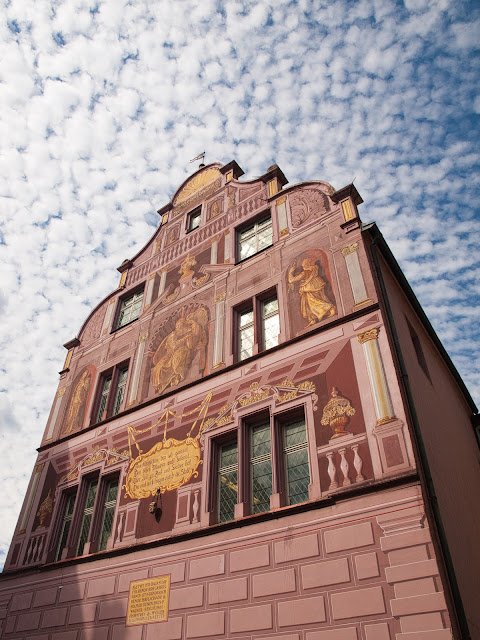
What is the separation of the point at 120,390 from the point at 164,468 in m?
3.96

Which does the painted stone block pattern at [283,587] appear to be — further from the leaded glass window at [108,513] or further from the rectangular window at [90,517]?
the rectangular window at [90,517]

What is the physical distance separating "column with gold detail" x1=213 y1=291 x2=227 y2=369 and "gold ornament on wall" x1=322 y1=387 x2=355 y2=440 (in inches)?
129

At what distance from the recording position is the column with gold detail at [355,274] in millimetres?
10188

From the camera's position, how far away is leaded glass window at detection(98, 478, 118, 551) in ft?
36.1

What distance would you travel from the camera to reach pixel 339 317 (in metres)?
10.1

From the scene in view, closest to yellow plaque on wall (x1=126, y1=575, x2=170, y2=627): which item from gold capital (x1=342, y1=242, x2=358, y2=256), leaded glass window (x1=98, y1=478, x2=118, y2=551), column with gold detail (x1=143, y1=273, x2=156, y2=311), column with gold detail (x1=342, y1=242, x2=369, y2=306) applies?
leaded glass window (x1=98, y1=478, x2=118, y2=551)

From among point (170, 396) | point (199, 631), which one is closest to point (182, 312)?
point (170, 396)

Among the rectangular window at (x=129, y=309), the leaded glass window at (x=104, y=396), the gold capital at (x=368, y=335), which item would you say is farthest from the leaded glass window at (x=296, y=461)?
the rectangular window at (x=129, y=309)

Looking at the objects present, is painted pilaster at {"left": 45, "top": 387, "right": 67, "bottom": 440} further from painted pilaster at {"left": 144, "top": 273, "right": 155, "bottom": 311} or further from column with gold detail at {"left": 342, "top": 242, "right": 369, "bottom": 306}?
column with gold detail at {"left": 342, "top": 242, "right": 369, "bottom": 306}

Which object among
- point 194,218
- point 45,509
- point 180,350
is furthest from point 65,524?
point 194,218

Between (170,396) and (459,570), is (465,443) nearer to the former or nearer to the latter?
(459,570)

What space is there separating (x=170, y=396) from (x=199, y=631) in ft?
16.3

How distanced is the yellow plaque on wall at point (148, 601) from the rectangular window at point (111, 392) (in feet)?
16.0

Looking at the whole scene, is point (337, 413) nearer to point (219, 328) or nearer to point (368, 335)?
point (368, 335)
